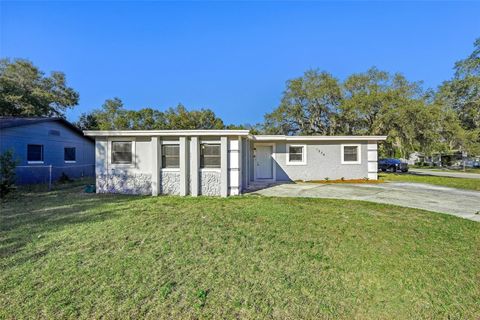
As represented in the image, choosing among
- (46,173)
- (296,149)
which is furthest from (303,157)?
(46,173)

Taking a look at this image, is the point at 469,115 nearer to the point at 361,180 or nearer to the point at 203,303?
the point at 361,180

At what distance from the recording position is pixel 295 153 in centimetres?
1354

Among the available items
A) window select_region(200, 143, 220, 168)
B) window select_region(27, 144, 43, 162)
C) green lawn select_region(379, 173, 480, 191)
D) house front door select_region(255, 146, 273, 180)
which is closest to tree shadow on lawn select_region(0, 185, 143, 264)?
window select_region(200, 143, 220, 168)

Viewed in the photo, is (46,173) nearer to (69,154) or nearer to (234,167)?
(69,154)

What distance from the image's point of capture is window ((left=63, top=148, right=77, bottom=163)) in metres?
15.0

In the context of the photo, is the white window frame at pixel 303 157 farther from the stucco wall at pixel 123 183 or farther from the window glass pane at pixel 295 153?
the stucco wall at pixel 123 183

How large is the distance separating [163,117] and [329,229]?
2771 cm

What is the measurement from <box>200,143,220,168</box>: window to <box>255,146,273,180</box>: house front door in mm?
4840

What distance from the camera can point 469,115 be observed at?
1078 inches

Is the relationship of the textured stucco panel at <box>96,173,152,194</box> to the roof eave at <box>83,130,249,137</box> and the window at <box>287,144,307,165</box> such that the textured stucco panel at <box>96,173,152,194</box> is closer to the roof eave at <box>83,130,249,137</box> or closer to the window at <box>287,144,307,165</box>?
the roof eave at <box>83,130,249,137</box>

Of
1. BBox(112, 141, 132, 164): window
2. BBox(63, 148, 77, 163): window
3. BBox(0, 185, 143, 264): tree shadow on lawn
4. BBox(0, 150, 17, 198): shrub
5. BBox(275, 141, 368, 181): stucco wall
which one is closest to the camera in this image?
BBox(0, 185, 143, 264): tree shadow on lawn

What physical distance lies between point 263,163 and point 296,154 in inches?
73.9

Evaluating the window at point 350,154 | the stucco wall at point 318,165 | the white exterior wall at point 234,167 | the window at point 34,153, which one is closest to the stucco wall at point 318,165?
the stucco wall at point 318,165

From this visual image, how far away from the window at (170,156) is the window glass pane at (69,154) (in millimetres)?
9499
